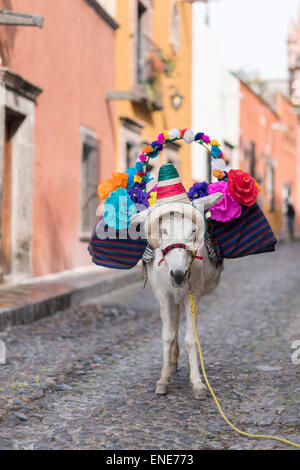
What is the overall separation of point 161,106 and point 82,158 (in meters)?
4.05

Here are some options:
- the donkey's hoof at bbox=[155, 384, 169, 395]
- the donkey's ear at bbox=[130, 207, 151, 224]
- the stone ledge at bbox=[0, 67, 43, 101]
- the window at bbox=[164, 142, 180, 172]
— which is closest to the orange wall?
the window at bbox=[164, 142, 180, 172]

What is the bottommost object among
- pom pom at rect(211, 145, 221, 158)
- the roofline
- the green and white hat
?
the green and white hat

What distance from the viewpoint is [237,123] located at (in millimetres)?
24406

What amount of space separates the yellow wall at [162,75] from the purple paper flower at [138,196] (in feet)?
33.2

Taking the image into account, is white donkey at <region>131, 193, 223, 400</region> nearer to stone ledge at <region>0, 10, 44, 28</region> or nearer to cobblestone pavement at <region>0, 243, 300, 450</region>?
cobblestone pavement at <region>0, 243, 300, 450</region>

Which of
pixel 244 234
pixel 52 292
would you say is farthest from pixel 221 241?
pixel 52 292

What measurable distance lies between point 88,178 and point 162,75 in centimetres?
482

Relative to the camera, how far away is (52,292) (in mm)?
8414

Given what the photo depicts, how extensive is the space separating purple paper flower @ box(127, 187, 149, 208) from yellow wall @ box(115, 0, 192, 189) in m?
10.1

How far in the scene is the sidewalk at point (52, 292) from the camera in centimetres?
709

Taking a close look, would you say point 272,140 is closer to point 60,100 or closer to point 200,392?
point 60,100

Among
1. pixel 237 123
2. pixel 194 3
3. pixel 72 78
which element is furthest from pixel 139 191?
pixel 237 123

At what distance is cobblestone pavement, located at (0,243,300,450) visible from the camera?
3.55 metres
